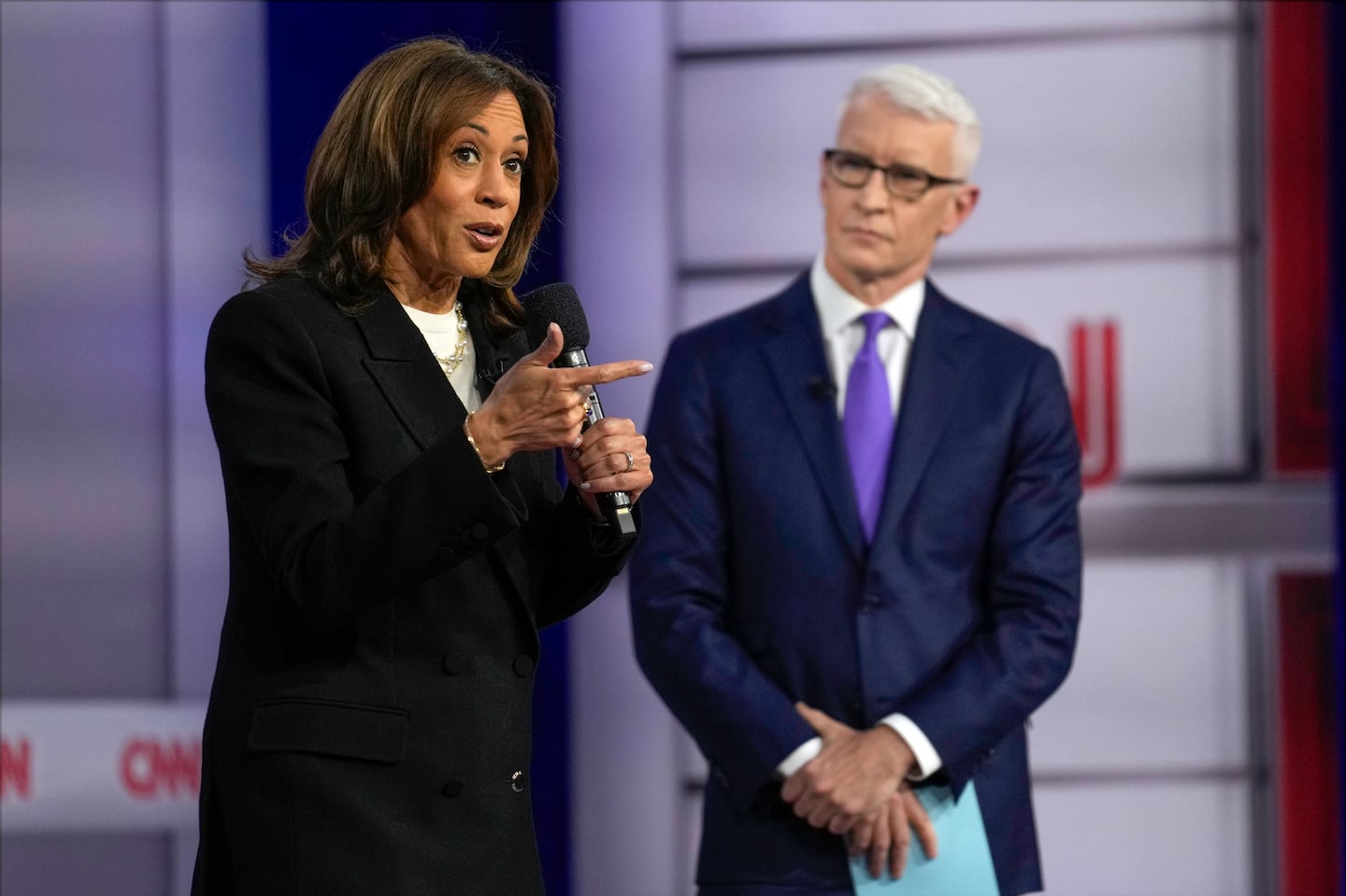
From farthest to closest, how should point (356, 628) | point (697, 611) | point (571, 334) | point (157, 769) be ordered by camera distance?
point (157, 769)
point (697, 611)
point (571, 334)
point (356, 628)

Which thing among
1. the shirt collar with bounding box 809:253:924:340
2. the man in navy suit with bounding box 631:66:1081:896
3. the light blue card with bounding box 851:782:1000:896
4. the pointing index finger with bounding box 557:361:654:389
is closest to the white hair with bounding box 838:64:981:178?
the man in navy suit with bounding box 631:66:1081:896

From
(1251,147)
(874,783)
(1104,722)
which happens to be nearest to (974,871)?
(874,783)

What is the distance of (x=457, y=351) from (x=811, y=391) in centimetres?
98

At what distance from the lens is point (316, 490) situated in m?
1.51

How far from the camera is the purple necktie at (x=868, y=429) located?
2.57m

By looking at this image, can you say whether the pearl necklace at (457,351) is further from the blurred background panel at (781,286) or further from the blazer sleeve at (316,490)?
the blurred background panel at (781,286)

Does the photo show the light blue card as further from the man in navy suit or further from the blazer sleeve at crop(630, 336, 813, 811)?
the blazer sleeve at crop(630, 336, 813, 811)

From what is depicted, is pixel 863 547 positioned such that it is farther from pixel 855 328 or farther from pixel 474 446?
pixel 474 446

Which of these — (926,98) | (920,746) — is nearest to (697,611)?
(920,746)

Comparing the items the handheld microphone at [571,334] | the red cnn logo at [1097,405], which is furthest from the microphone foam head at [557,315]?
the red cnn logo at [1097,405]

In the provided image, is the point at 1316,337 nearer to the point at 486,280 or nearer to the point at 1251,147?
the point at 1251,147

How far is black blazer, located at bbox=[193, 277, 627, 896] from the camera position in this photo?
58.0 inches

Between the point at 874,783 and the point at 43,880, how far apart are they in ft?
6.75

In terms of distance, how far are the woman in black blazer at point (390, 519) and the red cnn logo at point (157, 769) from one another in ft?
6.29
